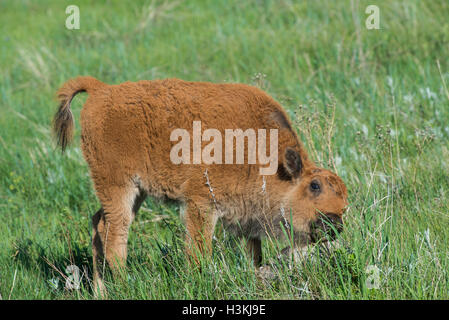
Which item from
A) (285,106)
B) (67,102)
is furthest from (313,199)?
(285,106)

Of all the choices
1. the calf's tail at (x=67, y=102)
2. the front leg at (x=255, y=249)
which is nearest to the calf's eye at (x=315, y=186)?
the front leg at (x=255, y=249)

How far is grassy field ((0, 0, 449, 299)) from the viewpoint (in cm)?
410

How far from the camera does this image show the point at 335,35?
889 centimetres

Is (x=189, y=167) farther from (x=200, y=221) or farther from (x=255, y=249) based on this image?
(x=255, y=249)

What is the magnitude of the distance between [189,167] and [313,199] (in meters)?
1.05

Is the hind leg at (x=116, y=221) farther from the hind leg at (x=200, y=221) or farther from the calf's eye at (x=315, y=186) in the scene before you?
the calf's eye at (x=315, y=186)

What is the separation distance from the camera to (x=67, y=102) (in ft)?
17.4

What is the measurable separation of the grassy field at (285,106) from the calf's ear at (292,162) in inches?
11.9

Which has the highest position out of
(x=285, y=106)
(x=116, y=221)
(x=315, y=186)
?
(x=285, y=106)

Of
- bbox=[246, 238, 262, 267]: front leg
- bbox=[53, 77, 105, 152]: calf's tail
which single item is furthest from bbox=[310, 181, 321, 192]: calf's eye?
bbox=[53, 77, 105, 152]: calf's tail

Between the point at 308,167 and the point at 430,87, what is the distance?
10.6 feet

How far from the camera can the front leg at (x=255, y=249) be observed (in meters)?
5.13

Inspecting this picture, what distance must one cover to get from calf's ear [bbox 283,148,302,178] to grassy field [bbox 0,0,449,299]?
11.9 inches
